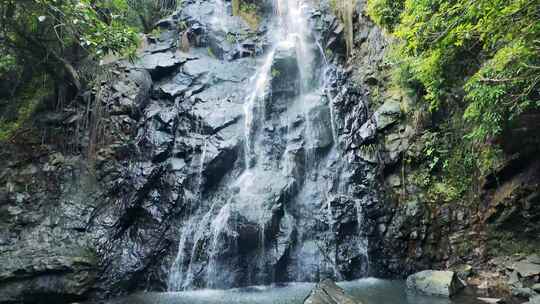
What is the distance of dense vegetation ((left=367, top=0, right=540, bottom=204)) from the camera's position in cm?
552

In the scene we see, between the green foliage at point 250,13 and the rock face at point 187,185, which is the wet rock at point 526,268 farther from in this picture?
the green foliage at point 250,13

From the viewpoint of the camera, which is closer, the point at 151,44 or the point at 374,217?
the point at 374,217

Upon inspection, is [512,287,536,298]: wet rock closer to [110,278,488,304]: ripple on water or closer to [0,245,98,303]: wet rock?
[110,278,488,304]: ripple on water

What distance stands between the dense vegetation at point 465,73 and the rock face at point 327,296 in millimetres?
3823

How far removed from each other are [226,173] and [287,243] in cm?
296

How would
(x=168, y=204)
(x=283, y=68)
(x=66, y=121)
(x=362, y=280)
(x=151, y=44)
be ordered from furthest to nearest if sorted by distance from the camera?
(x=151, y=44) < (x=283, y=68) < (x=66, y=121) < (x=168, y=204) < (x=362, y=280)

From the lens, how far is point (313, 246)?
936cm

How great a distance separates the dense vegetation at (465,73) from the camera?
5.52m

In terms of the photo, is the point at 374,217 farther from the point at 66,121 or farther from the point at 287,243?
the point at 66,121

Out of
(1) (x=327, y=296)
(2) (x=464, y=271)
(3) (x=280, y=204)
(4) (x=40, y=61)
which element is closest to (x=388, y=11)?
(3) (x=280, y=204)

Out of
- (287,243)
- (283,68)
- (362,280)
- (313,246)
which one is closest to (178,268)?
(287,243)

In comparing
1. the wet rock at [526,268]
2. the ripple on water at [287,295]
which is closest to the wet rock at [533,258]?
the wet rock at [526,268]

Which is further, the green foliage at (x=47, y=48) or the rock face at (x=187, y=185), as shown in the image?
the rock face at (x=187, y=185)

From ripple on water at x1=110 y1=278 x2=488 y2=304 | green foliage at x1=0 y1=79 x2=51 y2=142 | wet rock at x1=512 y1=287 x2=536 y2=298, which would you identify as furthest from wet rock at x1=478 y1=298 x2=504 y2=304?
green foliage at x1=0 y1=79 x2=51 y2=142
